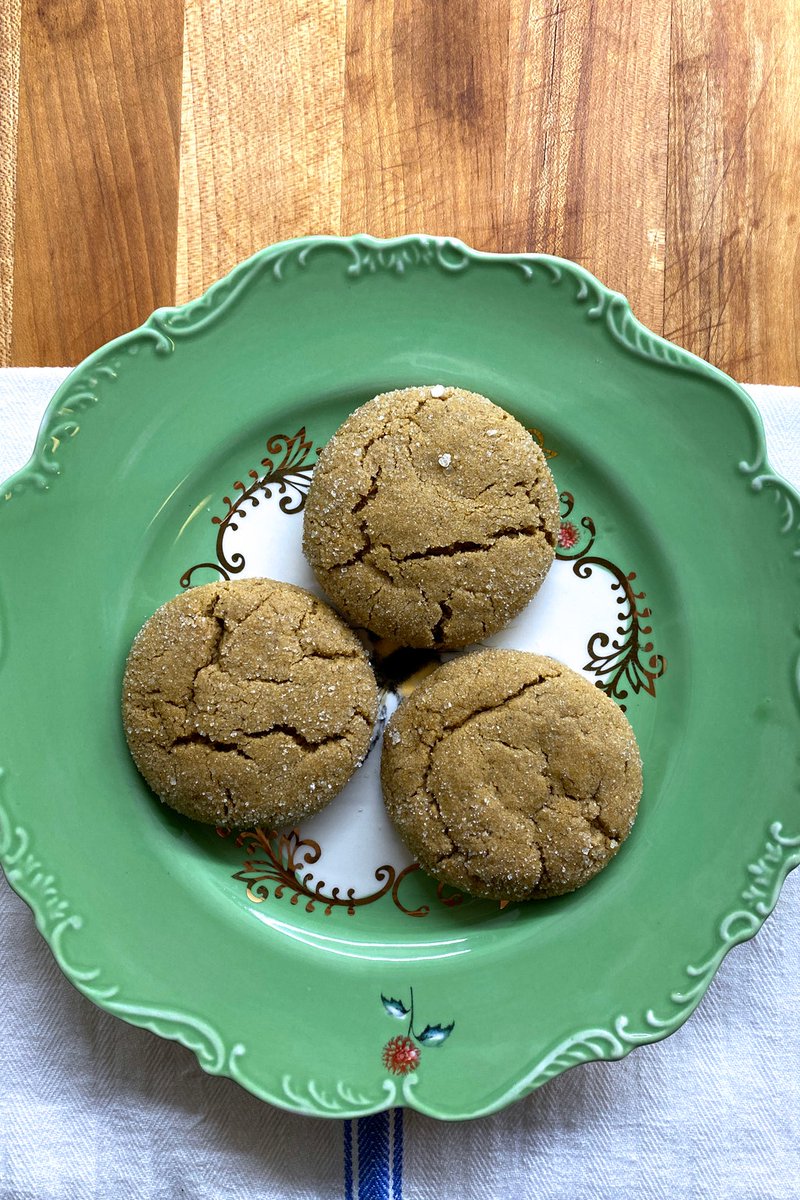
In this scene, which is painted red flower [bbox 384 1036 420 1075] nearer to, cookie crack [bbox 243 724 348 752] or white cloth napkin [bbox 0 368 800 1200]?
white cloth napkin [bbox 0 368 800 1200]

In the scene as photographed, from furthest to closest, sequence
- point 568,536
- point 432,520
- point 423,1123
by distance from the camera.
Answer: point 568,536, point 423,1123, point 432,520

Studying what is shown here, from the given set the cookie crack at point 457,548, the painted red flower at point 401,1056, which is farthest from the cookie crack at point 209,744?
the painted red flower at point 401,1056

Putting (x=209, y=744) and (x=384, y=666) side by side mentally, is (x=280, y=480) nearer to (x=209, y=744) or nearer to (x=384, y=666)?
(x=384, y=666)

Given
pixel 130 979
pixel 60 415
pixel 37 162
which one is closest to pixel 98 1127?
pixel 130 979

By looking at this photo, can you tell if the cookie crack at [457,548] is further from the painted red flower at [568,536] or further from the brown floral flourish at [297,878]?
the brown floral flourish at [297,878]

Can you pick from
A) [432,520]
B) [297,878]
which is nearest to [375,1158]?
[297,878]

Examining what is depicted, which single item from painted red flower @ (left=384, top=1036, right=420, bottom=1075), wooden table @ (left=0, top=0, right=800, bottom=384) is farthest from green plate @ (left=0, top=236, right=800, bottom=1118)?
wooden table @ (left=0, top=0, right=800, bottom=384)
